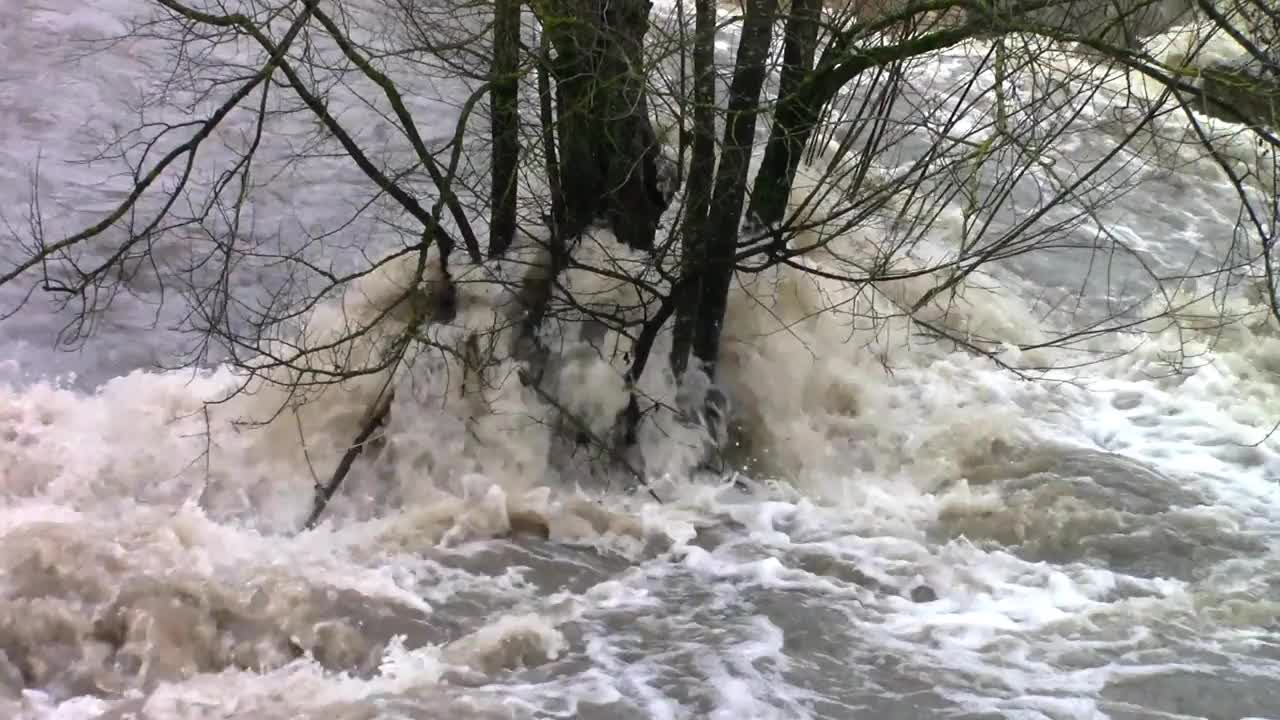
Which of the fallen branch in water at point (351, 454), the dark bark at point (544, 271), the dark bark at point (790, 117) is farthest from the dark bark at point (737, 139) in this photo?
the fallen branch in water at point (351, 454)

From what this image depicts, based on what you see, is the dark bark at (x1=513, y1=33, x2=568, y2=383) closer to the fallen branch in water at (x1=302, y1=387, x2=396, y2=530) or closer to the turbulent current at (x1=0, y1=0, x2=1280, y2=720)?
the turbulent current at (x1=0, y1=0, x2=1280, y2=720)

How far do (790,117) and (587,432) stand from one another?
80.8 inches

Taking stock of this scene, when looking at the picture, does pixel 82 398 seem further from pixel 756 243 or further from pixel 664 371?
pixel 756 243

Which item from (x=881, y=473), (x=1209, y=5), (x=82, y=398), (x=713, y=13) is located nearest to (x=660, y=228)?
(x=713, y=13)

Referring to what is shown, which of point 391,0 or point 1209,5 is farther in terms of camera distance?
point 391,0

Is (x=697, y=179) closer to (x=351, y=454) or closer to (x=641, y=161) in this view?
(x=641, y=161)

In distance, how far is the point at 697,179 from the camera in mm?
6055

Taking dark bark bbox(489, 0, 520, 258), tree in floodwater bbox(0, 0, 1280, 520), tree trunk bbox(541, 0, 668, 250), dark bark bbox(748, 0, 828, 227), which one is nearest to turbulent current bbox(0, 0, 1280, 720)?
tree in floodwater bbox(0, 0, 1280, 520)

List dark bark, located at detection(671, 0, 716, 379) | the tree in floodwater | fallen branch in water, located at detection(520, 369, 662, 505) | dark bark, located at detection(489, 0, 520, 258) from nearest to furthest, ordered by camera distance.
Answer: the tree in floodwater < dark bark, located at detection(671, 0, 716, 379) < dark bark, located at detection(489, 0, 520, 258) < fallen branch in water, located at detection(520, 369, 662, 505)

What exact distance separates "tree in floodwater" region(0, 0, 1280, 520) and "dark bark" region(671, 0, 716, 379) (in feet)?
0.04

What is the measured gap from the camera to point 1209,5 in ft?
16.1

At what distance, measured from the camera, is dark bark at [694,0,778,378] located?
19.0 ft

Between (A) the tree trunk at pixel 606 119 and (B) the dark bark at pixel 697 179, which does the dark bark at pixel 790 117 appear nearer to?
(B) the dark bark at pixel 697 179

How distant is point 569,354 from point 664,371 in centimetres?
56
